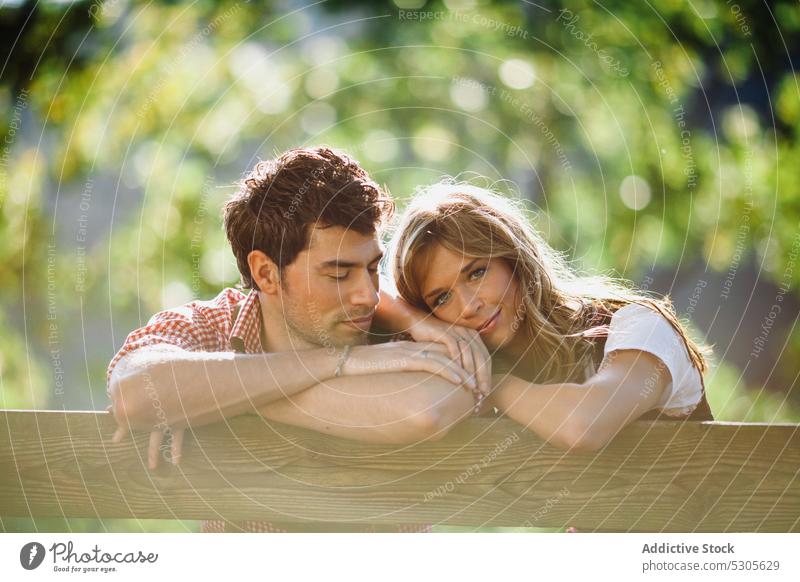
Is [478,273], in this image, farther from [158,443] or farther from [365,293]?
[158,443]

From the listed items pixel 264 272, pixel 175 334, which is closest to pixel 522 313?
pixel 264 272

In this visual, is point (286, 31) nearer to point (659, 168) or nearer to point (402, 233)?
point (659, 168)

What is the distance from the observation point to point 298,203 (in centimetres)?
130

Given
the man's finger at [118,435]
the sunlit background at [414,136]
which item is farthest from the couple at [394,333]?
the sunlit background at [414,136]

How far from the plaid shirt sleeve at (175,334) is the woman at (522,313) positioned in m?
0.26

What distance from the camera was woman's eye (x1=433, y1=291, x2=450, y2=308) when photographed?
1236 millimetres

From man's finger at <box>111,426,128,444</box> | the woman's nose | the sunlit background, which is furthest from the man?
the sunlit background

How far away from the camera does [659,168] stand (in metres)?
2.90

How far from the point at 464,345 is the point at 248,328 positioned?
1.24ft

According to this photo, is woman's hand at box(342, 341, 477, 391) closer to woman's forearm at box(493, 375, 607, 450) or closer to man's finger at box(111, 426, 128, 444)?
woman's forearm at box(493, 375, 607, 450)

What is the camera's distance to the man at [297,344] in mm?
1010

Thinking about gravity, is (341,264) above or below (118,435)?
above

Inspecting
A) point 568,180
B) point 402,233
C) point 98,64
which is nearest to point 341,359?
point 402,233

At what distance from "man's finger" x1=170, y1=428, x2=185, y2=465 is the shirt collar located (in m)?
0.28
